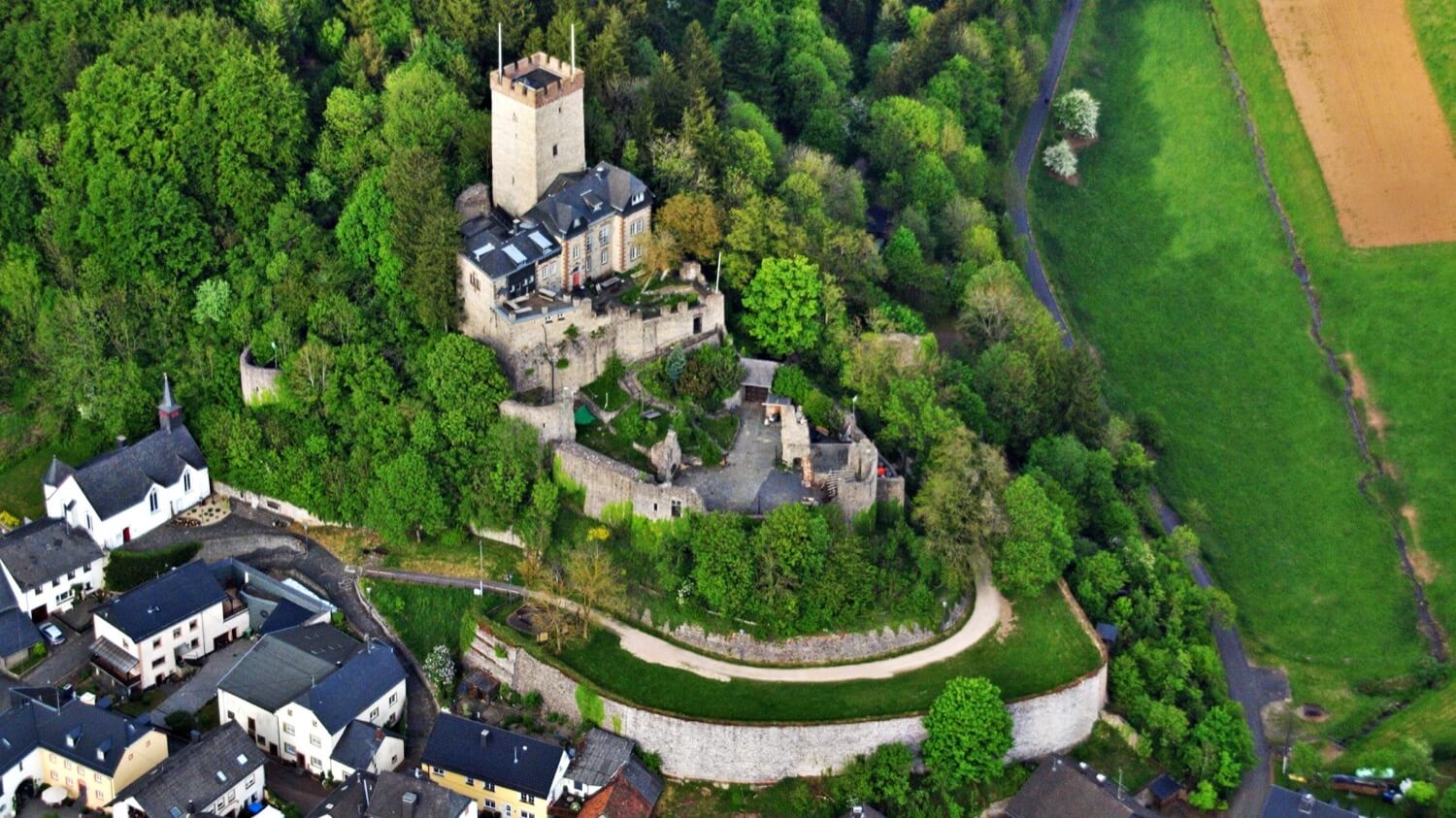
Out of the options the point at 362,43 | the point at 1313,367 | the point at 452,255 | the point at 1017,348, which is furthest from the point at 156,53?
the point at 1313,367

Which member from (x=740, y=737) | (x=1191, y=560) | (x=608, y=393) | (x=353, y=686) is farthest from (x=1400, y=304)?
(x=353, y=686)

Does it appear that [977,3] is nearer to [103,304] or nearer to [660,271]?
[660,271]

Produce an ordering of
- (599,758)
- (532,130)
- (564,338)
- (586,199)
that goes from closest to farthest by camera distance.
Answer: (599,758) < (564,338) < (532,130) < (586,199)

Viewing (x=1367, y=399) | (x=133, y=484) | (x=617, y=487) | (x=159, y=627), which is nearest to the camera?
(x=159, y=627)

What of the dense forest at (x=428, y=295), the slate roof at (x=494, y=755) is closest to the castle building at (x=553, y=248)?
the dense forest at (x=428, y=295)

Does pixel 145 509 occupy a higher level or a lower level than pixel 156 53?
lower

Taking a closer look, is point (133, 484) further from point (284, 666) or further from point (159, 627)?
point (284, 666)

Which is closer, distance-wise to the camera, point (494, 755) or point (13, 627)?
point (494, 755)
